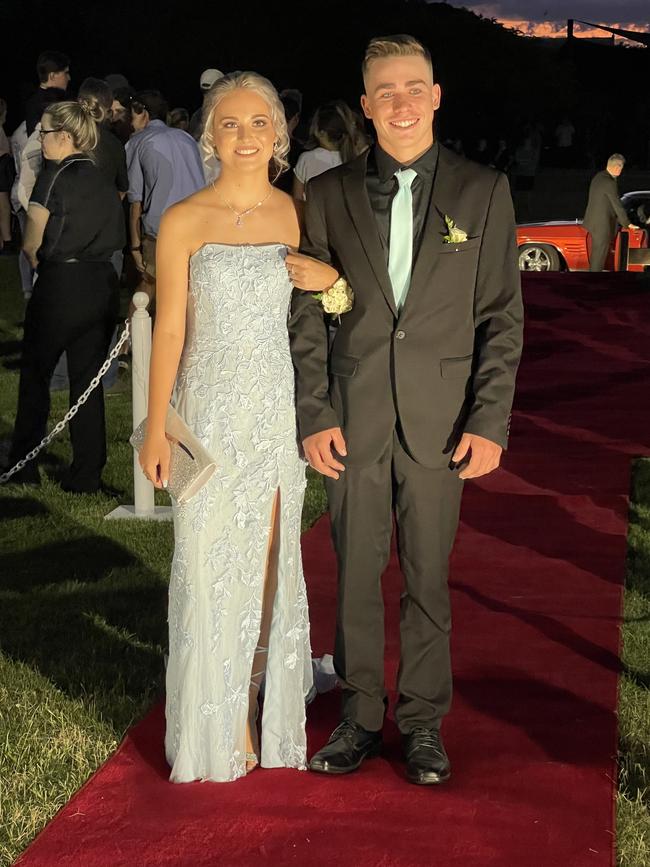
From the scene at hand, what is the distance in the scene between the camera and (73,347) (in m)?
8.51

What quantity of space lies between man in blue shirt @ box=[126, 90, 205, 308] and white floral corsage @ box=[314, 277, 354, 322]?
6468mm

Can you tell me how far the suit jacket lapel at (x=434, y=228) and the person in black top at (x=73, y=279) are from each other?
14.6 feet

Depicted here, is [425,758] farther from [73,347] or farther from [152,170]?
[152,170]

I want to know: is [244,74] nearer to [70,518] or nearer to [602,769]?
[602,769]

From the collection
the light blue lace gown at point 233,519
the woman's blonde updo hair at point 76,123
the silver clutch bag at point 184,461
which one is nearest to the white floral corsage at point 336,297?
the light blue lace gown at point 233,519

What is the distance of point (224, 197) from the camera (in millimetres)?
4215

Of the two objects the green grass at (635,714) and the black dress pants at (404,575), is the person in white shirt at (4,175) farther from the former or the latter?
the black dress pants at (404,575)

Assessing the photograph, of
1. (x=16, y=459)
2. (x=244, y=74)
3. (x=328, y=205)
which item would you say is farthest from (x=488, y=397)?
(x=16, y=459)

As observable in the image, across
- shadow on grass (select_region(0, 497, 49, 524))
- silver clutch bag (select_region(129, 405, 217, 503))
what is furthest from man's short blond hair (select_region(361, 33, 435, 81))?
shadow on grass (select_region(0, 497, 49, 524))

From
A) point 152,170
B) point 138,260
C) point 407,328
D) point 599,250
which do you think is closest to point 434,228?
point 407,328

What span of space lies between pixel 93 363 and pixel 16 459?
2.71ft

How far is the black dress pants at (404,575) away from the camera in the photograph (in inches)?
170

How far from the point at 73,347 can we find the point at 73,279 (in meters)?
0.41

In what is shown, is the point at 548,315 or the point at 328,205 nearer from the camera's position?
the point at 328,205
